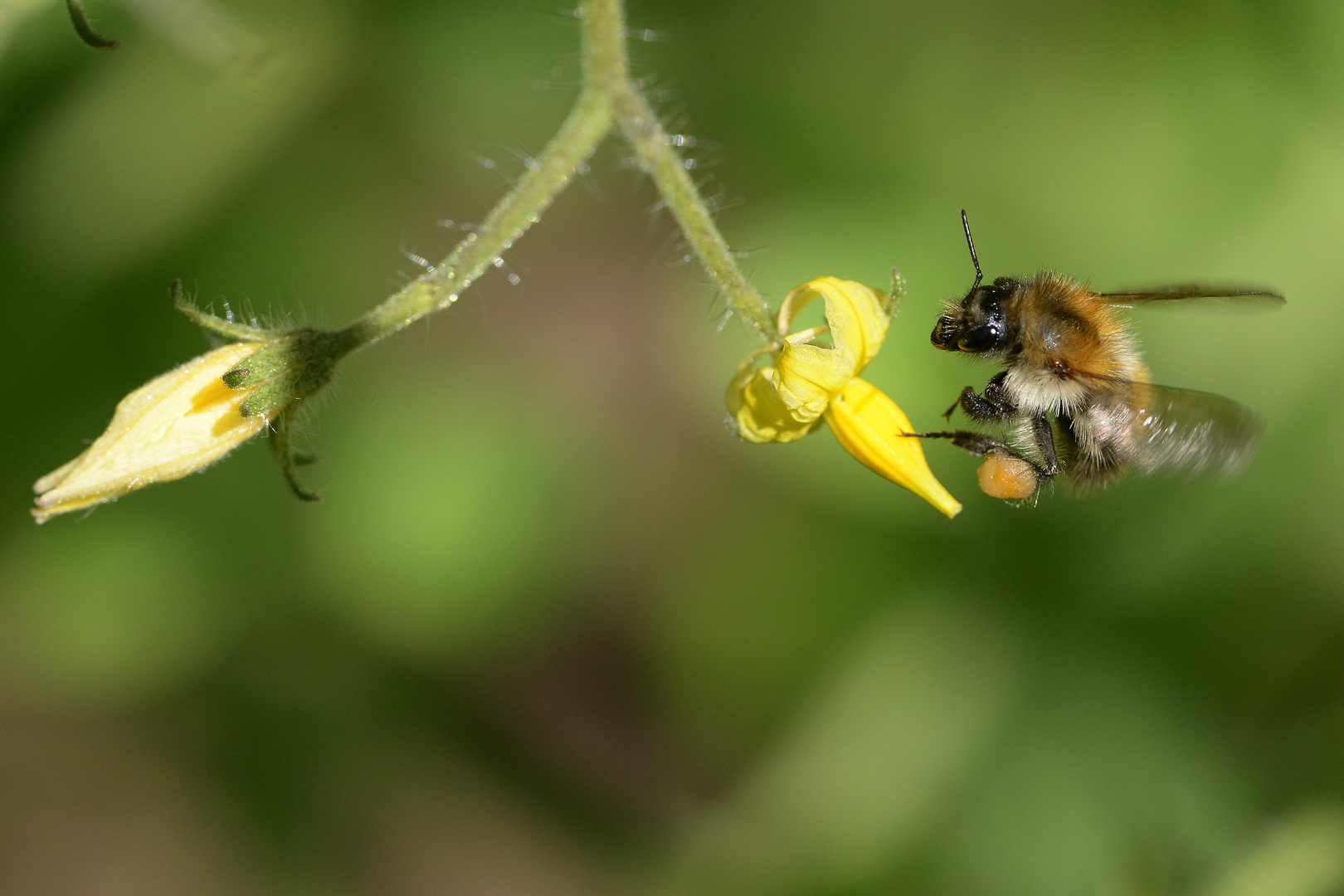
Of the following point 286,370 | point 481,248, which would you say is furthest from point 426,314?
point 286,370

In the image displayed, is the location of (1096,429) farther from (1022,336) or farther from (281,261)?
(281,261)

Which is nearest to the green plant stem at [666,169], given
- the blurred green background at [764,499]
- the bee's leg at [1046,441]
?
the bee's leg at [1046,441]

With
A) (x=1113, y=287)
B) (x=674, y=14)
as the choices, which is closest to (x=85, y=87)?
(x=674, y=14)

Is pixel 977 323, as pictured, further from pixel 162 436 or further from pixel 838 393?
pixel 162 436

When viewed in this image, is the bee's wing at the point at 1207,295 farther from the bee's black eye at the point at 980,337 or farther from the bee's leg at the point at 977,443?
the bee's leg at the point at 977,443

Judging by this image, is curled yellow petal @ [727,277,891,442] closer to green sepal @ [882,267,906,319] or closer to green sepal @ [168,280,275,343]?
green sepal @ [882,267,906,319]

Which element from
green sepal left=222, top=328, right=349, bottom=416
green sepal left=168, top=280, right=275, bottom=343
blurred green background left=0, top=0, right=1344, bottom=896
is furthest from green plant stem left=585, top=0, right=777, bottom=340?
blurred green background left=0, top=0, right=1344, bottom=896
